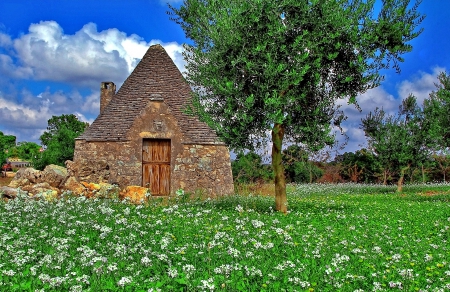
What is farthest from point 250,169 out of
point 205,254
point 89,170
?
point 205,254

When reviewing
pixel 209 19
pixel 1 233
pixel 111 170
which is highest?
pixel 209 19

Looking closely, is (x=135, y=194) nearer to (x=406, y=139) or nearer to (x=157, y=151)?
(x=157, y=151)

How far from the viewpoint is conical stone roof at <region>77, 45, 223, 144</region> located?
77.8ft

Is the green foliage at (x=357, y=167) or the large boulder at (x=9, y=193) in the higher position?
the green foliage at (x=357, y=167)

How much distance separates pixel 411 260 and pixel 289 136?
27.4ft

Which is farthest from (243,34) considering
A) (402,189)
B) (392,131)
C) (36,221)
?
(402,189)

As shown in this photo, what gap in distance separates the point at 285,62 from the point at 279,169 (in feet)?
13.1

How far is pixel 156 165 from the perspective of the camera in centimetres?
2373

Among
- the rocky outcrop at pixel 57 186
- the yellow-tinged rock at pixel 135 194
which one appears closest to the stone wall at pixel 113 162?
the rocky outcrop at pixel 57 186

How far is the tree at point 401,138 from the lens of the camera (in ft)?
102

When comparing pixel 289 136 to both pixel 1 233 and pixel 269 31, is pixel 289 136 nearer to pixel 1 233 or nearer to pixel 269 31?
pixel 269 31

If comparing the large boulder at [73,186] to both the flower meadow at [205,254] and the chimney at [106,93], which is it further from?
the chimney at [106,93]

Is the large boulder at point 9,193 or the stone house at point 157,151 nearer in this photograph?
the large boulder at point 9,193

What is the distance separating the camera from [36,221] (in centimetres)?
1069
